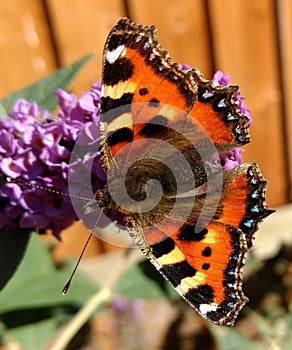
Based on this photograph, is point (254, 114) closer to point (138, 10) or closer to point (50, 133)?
point (138, 10)

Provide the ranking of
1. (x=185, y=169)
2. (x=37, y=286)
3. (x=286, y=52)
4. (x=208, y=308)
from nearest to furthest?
(x=208, y=308) < (x=185, y=169) < (x=37, y=286) < (x=286, y=52)

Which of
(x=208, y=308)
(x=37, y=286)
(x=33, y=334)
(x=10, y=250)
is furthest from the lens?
(x=33, y=334)

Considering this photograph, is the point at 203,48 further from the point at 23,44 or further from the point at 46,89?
the point at 46,89

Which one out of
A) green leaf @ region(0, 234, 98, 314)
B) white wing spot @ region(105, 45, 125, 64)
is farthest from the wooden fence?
white wing spot @ region(105, 45, 125, 64)

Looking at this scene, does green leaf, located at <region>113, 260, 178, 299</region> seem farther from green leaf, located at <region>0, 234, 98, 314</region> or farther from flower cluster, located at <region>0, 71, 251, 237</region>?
flower cluster, located at <region>0, 71, 251, 237</region>

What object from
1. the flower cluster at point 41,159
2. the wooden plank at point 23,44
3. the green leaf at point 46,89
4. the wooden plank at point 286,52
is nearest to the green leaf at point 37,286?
the flower cluster at point 41,159

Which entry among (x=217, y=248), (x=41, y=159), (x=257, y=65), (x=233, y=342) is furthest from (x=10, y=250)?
(x=257, y=65)
